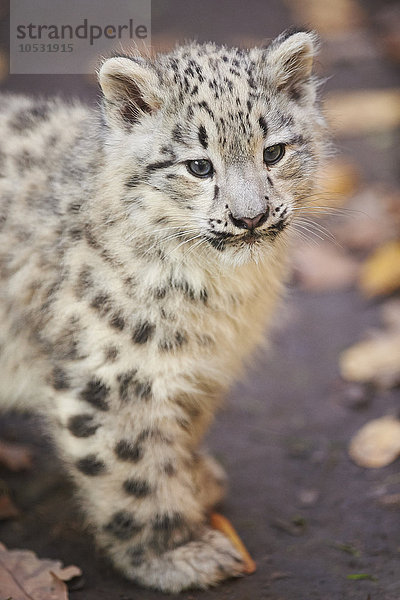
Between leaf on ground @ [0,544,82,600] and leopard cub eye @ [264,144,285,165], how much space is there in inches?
92.9

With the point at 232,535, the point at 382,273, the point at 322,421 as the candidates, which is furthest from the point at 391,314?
the point at 232,535

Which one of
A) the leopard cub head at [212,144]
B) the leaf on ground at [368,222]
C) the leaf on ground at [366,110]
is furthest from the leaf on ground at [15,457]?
the leaf on ground at [366,110]

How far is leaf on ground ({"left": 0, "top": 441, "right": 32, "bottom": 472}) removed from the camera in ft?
17.3

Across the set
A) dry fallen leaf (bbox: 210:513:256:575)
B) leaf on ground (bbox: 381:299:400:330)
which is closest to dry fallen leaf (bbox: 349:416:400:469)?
dry fallen leaf (bbox: 210:513:256:575)

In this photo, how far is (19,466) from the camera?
5.27 meters

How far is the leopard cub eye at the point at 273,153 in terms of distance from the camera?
13.0 ft

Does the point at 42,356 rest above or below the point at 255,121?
below

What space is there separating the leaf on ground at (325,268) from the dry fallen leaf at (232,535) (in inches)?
110

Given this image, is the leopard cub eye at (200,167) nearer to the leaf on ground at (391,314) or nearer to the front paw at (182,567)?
the front paw at (182,567)

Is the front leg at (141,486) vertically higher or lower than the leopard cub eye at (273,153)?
lower

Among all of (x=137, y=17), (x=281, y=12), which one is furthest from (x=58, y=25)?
(x=281, y=12)

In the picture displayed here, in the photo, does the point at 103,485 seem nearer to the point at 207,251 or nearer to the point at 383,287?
the point at 207,251

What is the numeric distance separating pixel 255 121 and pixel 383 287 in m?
3.29

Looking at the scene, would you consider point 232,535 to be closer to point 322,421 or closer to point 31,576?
point 31,576
